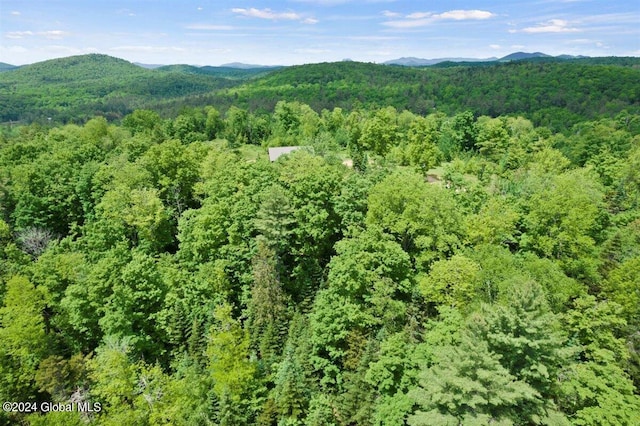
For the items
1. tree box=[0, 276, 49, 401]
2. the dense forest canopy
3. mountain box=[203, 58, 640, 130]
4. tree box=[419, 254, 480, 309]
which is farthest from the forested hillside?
tree box=[0, 276, 49, 401]

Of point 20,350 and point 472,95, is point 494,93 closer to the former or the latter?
point 472,95

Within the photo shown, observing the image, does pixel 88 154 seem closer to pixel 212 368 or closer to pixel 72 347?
pixel 72 347

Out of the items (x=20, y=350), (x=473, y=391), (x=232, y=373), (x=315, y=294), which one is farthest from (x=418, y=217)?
(x=20, y=350)

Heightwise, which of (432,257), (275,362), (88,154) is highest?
(88,154)

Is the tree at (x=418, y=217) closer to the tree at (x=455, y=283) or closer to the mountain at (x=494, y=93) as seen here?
the tree at (x=455, y=283)

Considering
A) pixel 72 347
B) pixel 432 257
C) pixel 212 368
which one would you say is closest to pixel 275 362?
pixel 212 368

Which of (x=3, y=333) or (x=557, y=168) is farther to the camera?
Result: (x=557, y=168)

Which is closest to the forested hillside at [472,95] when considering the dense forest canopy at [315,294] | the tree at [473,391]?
the dense forest canopy at [315,294]

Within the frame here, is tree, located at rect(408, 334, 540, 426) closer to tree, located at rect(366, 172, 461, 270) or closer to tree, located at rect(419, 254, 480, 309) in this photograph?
tree, located at rect(419, 254, 480, 309)
